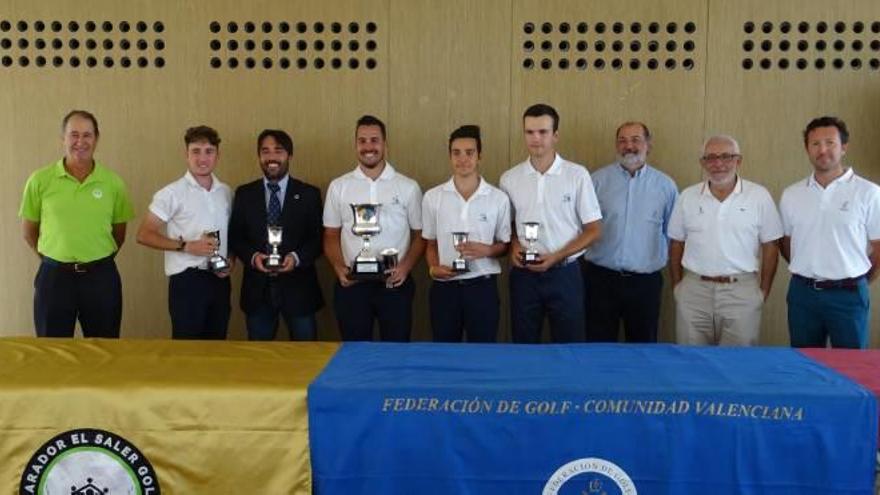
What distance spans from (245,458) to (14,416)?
27.1 inches

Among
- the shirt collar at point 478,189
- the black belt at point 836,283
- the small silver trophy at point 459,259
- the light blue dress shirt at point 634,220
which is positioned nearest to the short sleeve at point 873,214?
the black belt at point 836,283

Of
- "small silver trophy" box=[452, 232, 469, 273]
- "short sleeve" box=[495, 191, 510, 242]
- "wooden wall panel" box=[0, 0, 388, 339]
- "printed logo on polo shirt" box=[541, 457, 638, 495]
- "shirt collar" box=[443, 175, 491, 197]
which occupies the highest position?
"wooden wall panel" box=[0, 0, 388, 339]

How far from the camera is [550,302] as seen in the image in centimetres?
390

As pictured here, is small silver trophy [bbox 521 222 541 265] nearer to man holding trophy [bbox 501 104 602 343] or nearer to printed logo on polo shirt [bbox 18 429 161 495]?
man holding trophy [bbox 501 104 602 343]

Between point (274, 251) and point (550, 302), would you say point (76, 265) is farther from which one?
point (550, 302)

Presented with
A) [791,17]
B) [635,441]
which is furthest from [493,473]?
[791,17]

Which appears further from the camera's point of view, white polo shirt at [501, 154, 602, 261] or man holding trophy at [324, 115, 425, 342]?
man holding trophy at [324, 115, 425, 342]

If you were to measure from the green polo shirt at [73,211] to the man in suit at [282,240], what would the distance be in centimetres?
63

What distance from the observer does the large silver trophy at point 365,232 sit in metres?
3.87

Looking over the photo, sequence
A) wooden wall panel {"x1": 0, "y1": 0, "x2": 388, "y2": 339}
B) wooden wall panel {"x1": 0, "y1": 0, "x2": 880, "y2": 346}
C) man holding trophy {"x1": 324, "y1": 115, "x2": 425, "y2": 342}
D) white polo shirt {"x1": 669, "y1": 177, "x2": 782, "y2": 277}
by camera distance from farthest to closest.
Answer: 1. wooden wall panel {"x1": 0, "y1": 0, "x2": 388, "y2": 339}
2. wooden wall panel {"x1": 0, "y1": 0, "x2": 880, "y2": 346}
3. man holding trophy {"x1": 324, "y1": 115, "x2": 425, "y2": 342}
4. white polo shirt {"x1": 669, "y1": 177, "x2": 782, "y2": 277}

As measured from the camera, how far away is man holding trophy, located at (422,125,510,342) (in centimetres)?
388

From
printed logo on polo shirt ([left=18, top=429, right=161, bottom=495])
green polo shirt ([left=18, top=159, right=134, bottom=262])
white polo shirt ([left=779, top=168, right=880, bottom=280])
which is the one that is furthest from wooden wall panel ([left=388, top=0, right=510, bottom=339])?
printed logo on polo shirt ([left=18, top=429, right=161, bottom=495])

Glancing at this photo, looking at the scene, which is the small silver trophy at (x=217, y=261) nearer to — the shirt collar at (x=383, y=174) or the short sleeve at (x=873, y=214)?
the shirt collar at (x=383, y=174)

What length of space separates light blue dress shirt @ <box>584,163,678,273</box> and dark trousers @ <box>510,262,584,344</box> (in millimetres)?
327
